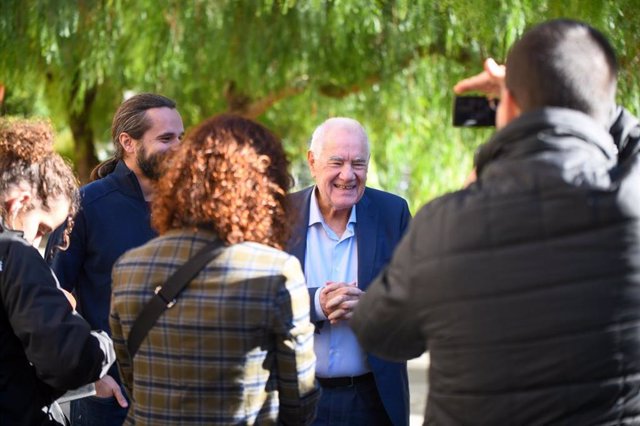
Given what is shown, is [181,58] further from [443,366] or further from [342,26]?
[443,366]

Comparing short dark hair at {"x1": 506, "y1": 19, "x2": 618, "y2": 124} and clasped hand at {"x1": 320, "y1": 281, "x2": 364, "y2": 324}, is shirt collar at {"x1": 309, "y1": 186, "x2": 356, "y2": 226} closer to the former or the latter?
clasped hand at {"x1": 320, "y1": 281, "x2": 364, "y2": 324}

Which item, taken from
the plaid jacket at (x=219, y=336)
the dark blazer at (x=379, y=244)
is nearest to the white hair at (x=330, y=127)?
the dark blazer at (x=379, y=244)

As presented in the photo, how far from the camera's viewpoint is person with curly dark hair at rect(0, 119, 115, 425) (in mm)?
2580

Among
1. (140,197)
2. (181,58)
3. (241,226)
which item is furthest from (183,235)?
(181,58)

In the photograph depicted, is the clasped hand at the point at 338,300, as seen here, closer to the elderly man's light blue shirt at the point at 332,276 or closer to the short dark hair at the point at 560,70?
the elderly man's light blue shirt at the point at 332,276

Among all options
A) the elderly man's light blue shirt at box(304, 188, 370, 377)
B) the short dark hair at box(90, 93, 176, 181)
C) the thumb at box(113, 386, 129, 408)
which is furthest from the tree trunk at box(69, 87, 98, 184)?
the thumb at box(113, 386, 129, 408)

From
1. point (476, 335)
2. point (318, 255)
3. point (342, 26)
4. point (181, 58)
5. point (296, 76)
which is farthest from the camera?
point (296, 76)

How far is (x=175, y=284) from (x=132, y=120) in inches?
63.2

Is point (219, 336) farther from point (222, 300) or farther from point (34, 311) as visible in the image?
point (34, 311)

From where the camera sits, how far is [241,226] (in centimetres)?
246

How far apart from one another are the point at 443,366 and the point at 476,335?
128 mm

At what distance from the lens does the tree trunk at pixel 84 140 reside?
29.9 ft

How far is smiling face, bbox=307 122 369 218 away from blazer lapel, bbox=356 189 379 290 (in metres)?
0.06

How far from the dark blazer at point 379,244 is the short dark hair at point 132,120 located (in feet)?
2.21
